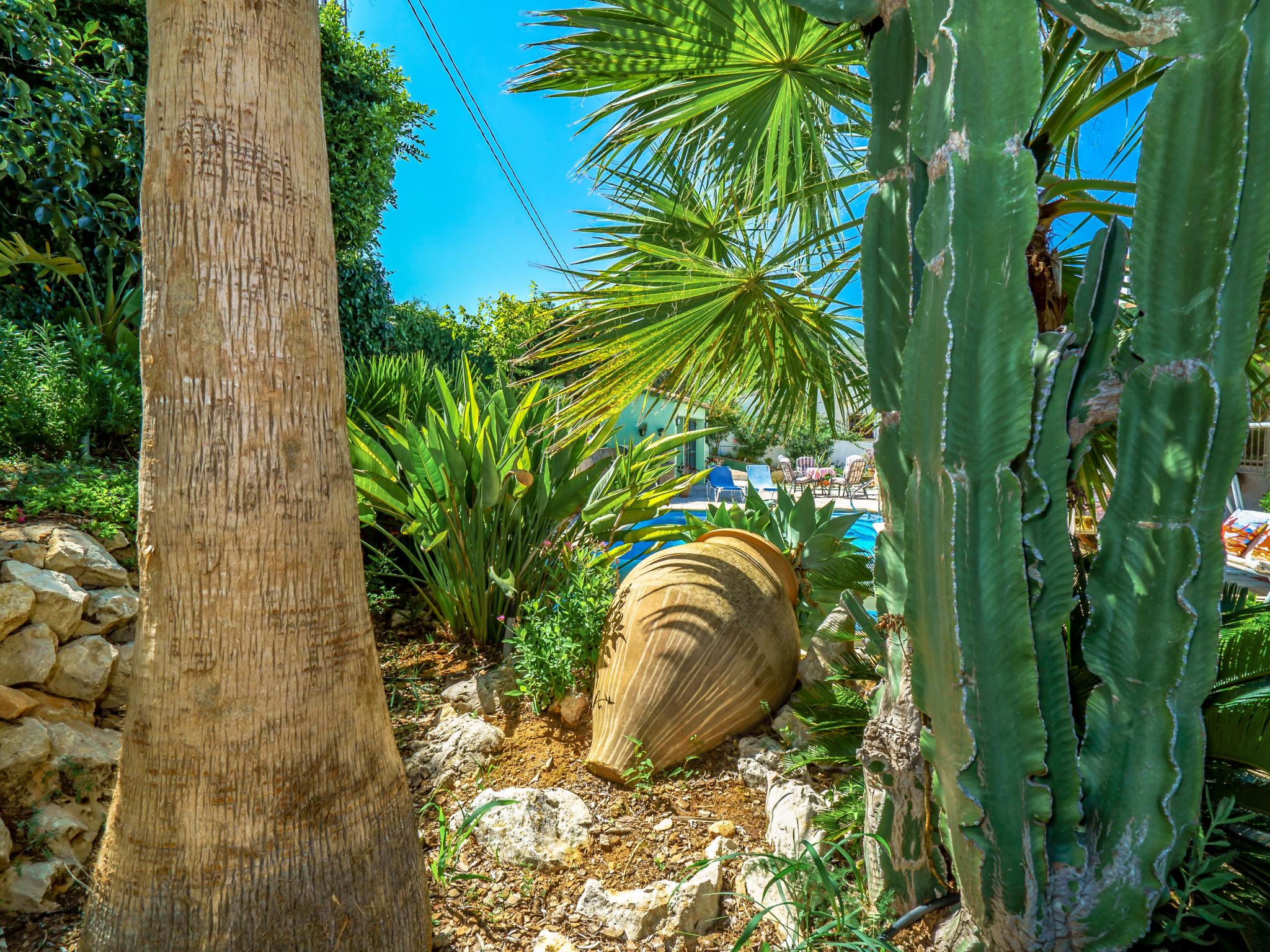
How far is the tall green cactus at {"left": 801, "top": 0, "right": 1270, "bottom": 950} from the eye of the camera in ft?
3.23

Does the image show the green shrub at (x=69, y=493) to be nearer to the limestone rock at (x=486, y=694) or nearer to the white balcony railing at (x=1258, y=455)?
the limestone rock at (x=486, y=694)

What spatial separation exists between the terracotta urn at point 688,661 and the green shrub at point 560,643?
124 mm

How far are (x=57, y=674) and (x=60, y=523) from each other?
31.8 inches

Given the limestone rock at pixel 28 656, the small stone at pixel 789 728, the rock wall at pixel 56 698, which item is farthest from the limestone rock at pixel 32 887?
the small stone at pixel 789 728

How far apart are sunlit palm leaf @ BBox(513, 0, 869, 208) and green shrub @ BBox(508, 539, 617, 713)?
1.74 m

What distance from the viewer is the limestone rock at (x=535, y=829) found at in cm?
180

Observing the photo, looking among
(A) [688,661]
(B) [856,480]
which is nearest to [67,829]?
(A) [688,661]

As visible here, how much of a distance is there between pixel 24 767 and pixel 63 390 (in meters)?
2.45

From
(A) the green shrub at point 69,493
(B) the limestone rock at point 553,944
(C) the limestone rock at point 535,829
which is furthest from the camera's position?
(A) the green shrub at point 69,493

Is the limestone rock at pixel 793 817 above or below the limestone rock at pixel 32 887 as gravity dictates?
above

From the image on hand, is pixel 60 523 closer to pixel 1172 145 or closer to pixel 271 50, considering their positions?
pixel 271 50

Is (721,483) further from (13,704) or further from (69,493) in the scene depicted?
(13,704)

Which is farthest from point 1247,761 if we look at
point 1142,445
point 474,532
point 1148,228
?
point 474,532

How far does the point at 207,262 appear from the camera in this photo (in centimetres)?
129
